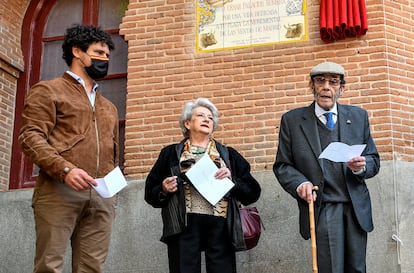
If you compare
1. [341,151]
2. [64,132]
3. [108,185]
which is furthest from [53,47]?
[341,151]

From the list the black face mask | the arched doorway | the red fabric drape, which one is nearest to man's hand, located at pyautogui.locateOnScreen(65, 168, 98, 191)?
the black face mask

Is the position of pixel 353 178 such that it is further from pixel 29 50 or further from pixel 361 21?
pixel 29 50

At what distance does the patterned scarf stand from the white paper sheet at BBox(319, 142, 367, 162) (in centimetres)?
108

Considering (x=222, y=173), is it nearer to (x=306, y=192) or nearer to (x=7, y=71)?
(x=306, y=192)

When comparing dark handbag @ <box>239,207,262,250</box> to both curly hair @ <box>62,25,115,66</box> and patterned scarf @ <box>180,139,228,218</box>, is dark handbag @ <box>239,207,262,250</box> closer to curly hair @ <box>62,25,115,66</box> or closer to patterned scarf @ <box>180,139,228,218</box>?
patterned scarf @ <box>180,139,228,218</box>

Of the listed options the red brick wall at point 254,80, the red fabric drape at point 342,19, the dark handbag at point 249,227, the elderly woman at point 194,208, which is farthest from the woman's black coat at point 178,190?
the red fabric drape at point 342,19

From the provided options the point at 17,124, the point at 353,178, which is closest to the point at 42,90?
the point at 353,178

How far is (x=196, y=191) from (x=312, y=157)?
99 centimetres

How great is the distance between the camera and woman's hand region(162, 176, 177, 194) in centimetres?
592

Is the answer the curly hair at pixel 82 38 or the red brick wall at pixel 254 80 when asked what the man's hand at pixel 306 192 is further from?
the red brick wall at pixel 254 80

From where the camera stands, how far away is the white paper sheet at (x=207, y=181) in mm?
5836

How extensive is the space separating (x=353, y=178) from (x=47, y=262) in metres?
2.29

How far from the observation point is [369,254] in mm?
7242

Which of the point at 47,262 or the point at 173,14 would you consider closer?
the point at 47,262
